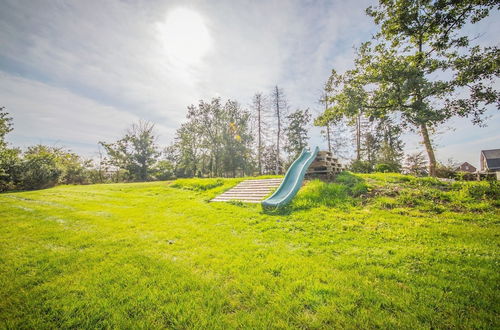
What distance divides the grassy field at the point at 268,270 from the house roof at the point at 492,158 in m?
47.0

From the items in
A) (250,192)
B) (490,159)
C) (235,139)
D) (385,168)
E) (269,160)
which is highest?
(235,139)

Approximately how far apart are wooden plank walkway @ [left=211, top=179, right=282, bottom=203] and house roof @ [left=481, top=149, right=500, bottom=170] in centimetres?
4721

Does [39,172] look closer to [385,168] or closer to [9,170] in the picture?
[9,170]

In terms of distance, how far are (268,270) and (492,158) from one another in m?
56.4

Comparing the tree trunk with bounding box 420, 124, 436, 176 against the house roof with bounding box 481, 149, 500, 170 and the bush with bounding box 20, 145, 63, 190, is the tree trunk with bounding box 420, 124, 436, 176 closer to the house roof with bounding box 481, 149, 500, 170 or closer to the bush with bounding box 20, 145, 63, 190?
the bush with bounding box 20, 145, 63, 190

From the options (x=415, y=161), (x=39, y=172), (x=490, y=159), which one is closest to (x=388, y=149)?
(x=415, y=161)

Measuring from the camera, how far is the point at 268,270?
296 cm

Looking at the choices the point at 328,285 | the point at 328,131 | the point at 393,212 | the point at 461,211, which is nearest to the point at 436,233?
the point at 393,212

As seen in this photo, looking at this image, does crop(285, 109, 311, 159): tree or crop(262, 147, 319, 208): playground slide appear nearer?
crop(262, 147, 319, 208): playground slide

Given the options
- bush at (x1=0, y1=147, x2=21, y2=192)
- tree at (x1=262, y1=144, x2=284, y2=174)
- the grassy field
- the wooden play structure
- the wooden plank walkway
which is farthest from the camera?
tree at (x1=262, y1=144, x2=284, y2=174)

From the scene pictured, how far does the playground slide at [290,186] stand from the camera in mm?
7422

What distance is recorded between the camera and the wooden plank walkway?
9312 millimetres

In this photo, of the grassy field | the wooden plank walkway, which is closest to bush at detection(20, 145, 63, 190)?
the grassy field

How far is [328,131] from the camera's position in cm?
2297
